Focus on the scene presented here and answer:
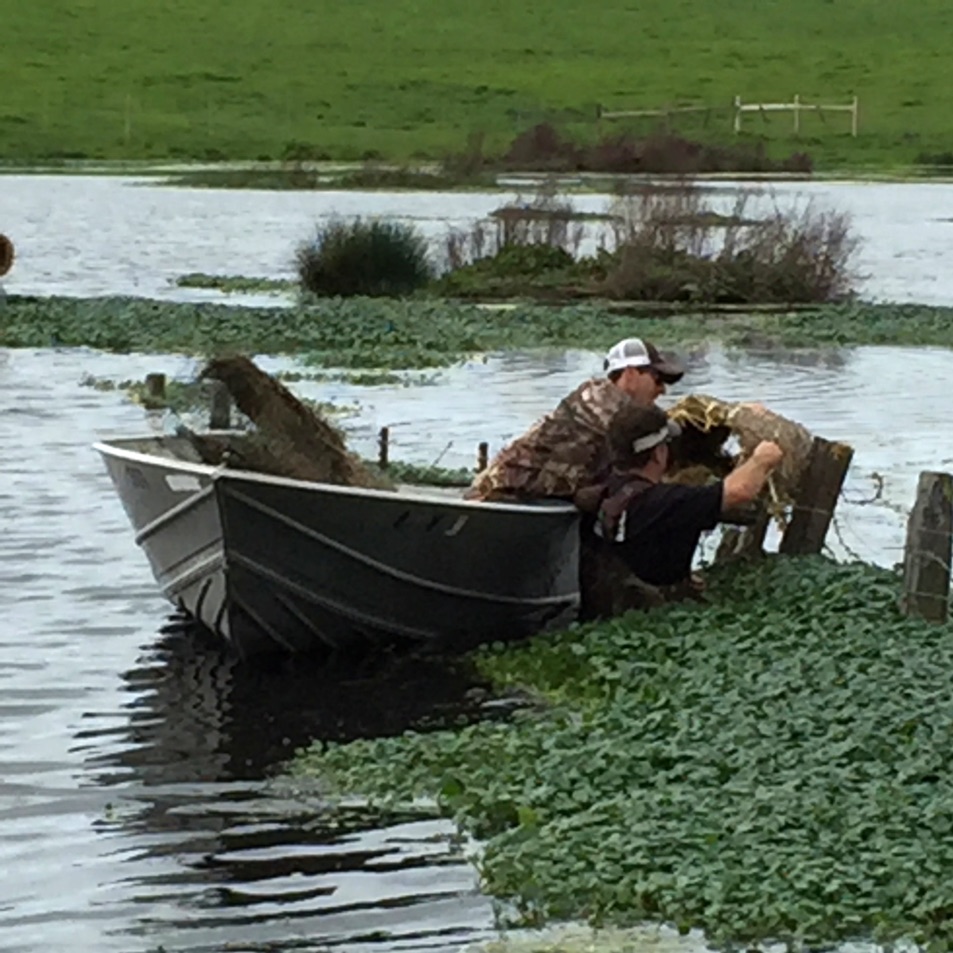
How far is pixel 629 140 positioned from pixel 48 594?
74.3 metres

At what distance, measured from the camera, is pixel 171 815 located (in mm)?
13344

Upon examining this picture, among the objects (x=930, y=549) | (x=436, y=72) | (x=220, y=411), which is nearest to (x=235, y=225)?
(x=220, y=411)

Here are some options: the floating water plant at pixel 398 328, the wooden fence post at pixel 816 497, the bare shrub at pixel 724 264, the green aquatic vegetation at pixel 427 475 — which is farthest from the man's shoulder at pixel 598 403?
the bare shrub at pixel 724 264

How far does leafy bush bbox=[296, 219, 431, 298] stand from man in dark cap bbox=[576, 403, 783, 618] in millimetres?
26942

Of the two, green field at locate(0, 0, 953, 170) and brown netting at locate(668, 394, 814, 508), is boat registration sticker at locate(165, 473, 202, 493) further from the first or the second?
green field at locate(0, 0, 953, 170)

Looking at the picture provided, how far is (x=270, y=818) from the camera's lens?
43.3 feet

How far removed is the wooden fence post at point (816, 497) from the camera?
58.8 ft

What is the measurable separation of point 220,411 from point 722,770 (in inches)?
248

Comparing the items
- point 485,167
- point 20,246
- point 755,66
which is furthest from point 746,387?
point 755,66

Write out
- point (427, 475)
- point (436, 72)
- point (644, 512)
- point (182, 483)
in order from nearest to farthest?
point (182, 483), point (644, 512), point (427, 475), point (436, 72)

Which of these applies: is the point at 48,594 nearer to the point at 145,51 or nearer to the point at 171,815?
the point at 171,815

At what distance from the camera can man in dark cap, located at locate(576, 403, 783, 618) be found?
16.9 meters

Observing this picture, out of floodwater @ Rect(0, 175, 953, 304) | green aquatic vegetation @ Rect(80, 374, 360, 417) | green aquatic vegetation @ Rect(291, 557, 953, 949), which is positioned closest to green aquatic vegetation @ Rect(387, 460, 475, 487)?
green aquatic vegetation @ Rect(80, 374, 360, 417)

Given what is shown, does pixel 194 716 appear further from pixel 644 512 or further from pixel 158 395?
pixel 158 395
